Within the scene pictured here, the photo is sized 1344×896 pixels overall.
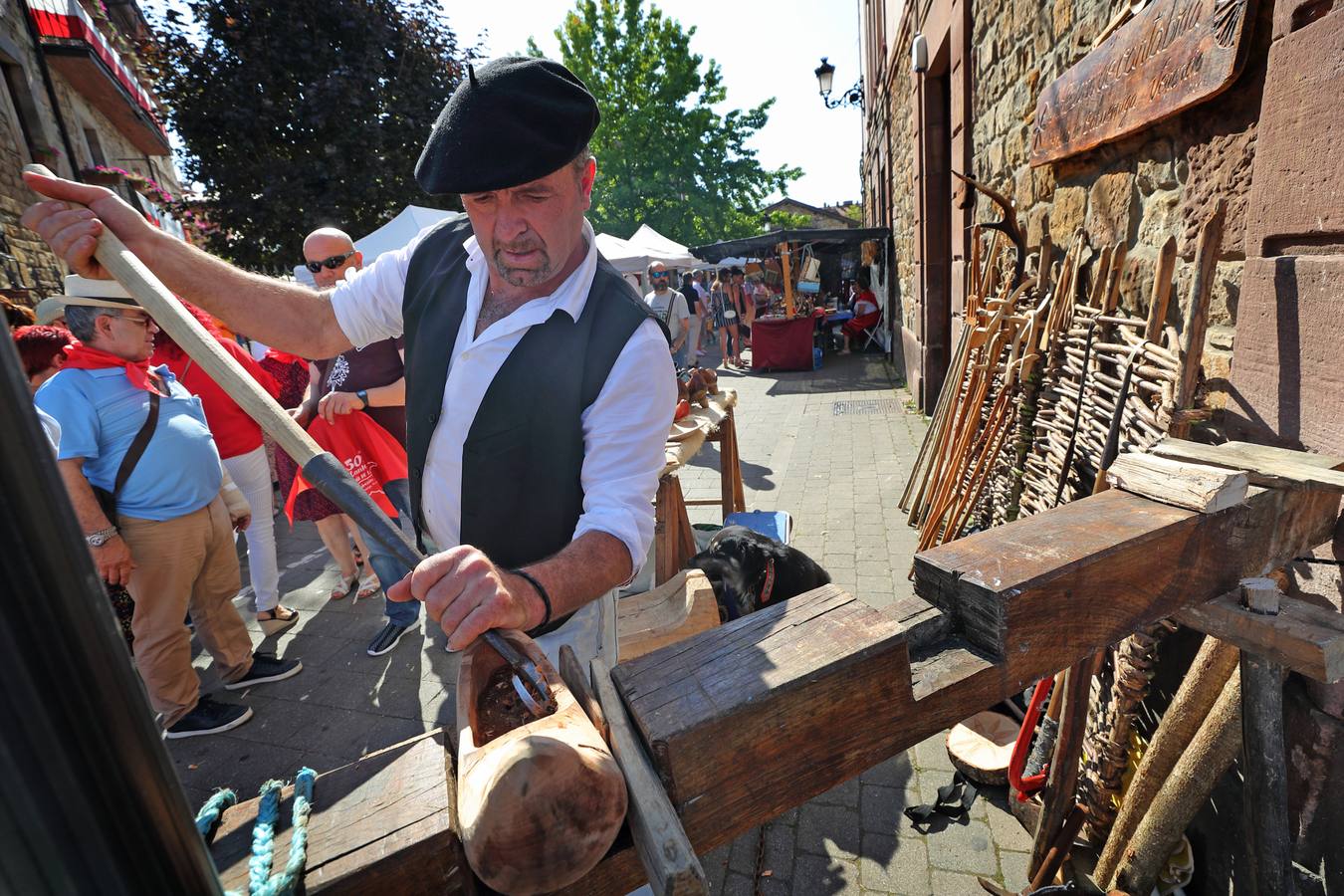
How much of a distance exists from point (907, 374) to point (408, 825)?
9.86m

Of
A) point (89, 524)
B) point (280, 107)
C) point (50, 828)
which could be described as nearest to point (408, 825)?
point (50, 828)

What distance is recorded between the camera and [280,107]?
8.84 meters

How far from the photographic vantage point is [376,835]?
2.59 feet

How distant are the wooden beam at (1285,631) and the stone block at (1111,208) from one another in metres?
1.95

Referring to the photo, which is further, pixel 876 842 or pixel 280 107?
pixel 280 107

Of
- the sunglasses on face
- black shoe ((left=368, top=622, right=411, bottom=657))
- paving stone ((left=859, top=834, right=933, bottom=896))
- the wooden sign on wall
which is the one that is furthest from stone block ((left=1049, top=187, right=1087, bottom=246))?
black shoe ((left=368, top=622, right=411, bottom=657))

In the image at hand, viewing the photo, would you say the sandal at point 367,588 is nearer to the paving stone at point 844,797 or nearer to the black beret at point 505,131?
the paving stone at point 844,797

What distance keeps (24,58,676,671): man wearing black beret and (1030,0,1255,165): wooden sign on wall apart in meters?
1.84

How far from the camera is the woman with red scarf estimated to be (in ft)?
12.4

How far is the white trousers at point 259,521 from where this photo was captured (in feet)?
12.8

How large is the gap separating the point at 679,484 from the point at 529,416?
2020 millimetres

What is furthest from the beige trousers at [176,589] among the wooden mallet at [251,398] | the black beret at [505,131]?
the black beret at [505,131]

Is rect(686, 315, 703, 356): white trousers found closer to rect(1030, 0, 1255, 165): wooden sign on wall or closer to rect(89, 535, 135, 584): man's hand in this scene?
rect(1030, 0, 1255, 165): wooden sign on wall

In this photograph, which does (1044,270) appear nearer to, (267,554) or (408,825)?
(408,825)
